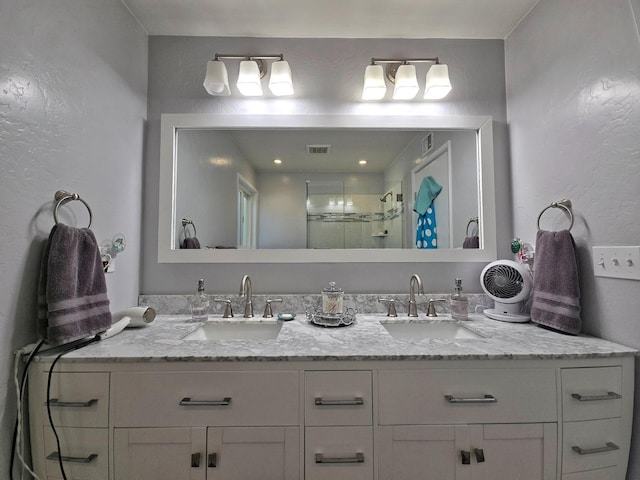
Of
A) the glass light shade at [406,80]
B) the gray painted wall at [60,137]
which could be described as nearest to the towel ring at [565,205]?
the glass light shade at [406,80]

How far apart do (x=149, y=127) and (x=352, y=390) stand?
5.20ft

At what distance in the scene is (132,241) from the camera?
4.44 feet

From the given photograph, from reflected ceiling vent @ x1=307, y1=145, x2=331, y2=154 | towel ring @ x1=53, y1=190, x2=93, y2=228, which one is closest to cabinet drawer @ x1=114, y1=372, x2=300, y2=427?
towel ring @ x1=53, y1=190, x2=93, y2=228

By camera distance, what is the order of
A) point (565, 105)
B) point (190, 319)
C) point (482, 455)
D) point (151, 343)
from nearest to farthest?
point (482, 455) < point (151, 343) < point (565, 105) < point (190, 319)

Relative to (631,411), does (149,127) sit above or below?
above

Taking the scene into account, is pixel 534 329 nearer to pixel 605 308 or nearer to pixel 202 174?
pixel 605 308

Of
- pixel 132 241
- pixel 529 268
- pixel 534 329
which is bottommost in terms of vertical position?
pixel 534 329

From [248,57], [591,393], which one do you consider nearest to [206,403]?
[591,393]

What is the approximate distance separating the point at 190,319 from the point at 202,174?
748 mm

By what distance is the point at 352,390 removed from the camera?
0.86m

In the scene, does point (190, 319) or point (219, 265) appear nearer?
point (190, 319)

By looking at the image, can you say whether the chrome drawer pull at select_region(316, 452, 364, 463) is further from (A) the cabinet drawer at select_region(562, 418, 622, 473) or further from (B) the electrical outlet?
(B) the electrical outlet

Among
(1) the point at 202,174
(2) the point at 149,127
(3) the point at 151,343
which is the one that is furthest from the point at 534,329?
(2) the point at 149,127

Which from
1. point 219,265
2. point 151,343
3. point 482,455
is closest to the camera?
point 482,455
